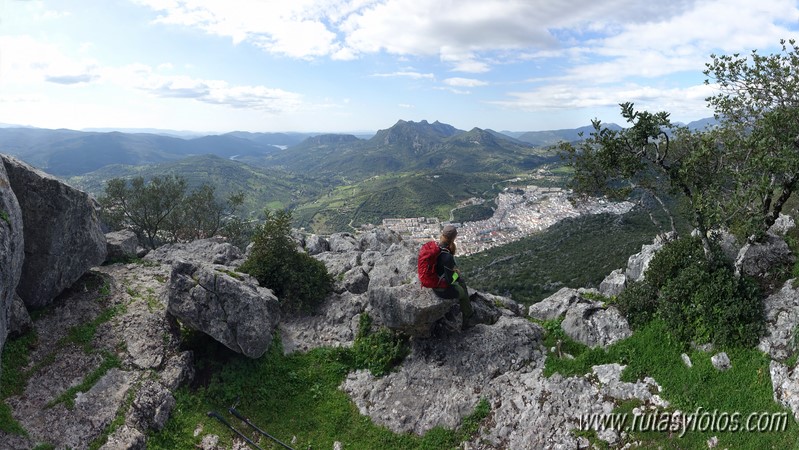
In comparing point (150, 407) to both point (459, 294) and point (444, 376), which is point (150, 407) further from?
point (459, 294)

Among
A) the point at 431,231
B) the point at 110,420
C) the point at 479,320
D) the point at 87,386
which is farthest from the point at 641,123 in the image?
the point at 431,231

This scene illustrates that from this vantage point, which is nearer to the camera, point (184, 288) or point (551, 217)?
point (184, 288)

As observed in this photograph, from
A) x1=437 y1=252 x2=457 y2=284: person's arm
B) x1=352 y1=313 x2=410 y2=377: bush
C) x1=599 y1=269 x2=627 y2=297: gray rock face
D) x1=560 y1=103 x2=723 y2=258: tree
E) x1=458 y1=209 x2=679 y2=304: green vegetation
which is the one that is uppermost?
x1=560 y1=103 x2=723 y2=258: tree

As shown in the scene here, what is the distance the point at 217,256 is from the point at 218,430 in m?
16.5

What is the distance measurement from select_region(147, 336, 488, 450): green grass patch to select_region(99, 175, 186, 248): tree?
3258cm

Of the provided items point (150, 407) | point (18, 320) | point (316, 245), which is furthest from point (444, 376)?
point (316, 245)

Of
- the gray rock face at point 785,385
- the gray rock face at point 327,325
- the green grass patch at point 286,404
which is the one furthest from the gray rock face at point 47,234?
the gray rock face at point 785,385

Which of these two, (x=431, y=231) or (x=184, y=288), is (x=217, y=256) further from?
(x=431, y=231)

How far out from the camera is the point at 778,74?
51.3ft

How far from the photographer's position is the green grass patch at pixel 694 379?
10602 mm

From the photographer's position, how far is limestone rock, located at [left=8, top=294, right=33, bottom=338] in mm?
15156

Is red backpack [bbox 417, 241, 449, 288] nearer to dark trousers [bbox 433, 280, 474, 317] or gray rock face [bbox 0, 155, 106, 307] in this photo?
dark trousers [bbox 433, 280, 474, 317]

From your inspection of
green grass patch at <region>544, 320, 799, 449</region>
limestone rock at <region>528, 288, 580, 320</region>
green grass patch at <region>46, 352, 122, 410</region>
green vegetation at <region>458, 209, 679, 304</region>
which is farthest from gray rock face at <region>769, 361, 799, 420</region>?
green vegetation at <region>458, 209, 679, 304</region>

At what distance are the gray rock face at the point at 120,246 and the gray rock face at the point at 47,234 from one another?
565 centimetres
